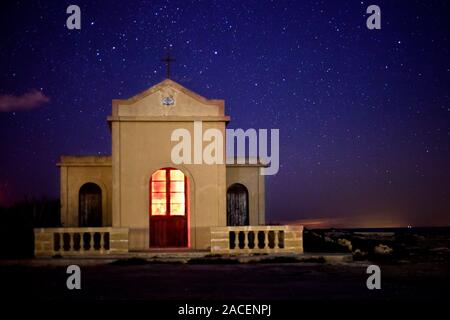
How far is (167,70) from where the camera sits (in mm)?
18656

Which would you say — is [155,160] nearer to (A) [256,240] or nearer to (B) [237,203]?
(A) [256,240]

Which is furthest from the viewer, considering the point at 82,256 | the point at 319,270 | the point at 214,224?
the point at 214,224

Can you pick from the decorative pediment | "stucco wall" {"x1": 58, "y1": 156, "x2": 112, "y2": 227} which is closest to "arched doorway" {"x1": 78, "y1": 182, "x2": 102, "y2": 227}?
"stucco wall" {"x1": 58, "y1": 156, "x2": 112, "y2": 227}

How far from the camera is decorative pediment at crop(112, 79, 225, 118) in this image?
1778 centimetres

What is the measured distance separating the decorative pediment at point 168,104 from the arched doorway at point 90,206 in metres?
5.11

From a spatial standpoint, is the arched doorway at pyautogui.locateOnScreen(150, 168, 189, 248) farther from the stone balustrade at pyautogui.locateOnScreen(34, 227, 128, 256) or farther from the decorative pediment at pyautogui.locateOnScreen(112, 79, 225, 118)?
the decorative pediment at pyautogui.locateOnScreen(112, 79, 225, 118)

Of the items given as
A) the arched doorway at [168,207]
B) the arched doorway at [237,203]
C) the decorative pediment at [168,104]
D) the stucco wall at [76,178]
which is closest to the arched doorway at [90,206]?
the stucco wall at [76,178]

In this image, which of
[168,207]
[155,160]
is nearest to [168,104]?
[155,160]

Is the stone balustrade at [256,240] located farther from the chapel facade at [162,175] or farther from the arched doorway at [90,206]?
the arched doorway at [90,206]

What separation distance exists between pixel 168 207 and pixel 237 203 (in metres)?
5.42

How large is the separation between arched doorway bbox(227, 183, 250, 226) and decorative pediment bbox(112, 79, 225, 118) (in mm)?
5580
